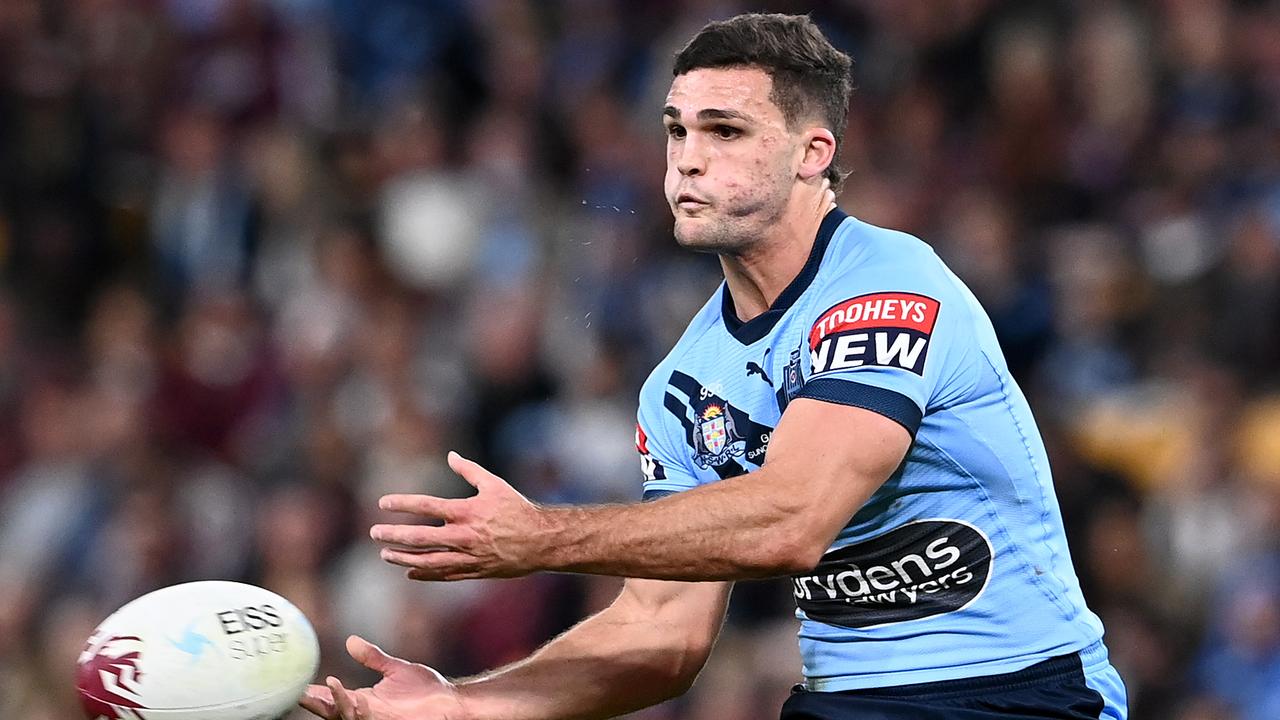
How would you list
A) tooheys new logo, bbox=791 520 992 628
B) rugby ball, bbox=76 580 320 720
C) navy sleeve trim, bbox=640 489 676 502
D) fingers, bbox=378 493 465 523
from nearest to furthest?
fingers, bbox=378 493 465 523 → rugby ball, bbox=76 580 320 720 → tooheys new logo, bbox=791 520 992 628 → navy sleeve trim, bbox=640 489 676 502

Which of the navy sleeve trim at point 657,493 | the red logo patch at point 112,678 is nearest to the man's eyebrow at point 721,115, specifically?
the navy sleeve trim at point 657,493

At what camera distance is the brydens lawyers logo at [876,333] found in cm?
443

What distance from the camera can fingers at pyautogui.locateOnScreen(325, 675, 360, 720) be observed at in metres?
4.75

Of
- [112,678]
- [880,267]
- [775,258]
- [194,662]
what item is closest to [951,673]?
[880,267]

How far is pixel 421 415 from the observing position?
10.4 m

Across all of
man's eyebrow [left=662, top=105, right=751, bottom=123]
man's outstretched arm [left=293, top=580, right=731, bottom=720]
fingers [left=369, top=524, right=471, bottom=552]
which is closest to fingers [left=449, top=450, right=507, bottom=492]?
fingers [left=369, top=524, right=471, bottom=552]

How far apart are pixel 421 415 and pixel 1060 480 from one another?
3403 mm

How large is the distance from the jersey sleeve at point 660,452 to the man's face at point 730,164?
0.53m

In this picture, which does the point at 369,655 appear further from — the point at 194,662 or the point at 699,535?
the point at 699,535

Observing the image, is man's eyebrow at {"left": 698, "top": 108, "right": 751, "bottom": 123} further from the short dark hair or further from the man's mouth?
the man's mouth

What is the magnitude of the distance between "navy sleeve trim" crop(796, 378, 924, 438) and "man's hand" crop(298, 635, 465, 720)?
1279 millimetres

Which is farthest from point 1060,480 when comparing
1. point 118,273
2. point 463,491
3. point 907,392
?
point 118,273

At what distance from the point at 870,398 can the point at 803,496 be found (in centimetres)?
30

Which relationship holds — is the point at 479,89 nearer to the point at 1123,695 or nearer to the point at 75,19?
the point at 75,19
